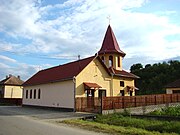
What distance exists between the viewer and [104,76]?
30625 mm

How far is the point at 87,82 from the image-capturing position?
2812cm

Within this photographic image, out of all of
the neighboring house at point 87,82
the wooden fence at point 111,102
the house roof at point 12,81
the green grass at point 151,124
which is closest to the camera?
the green grass at point 151,124

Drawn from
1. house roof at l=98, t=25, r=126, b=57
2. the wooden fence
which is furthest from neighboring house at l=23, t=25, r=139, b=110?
the wooden fence

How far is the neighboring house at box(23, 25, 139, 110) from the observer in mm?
27438

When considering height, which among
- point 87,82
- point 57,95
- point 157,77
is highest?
point 157,77

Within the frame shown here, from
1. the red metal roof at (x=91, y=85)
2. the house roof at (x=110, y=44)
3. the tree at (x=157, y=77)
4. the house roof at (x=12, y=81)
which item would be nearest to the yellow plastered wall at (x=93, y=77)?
the red metal roof at (x=91, y=85)

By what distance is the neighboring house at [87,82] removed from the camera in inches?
1080

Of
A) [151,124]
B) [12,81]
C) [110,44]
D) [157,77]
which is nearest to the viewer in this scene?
Result: [151,124]

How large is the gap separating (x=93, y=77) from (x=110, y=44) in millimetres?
9654

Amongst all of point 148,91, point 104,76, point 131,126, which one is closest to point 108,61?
point 104,76

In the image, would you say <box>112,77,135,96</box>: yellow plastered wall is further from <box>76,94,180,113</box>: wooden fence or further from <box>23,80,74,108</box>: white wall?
<box>23,80,74,108</box>: white wall

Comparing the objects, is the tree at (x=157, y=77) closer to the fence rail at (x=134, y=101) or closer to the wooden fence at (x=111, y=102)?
the fence rail at (x=134, y=101)

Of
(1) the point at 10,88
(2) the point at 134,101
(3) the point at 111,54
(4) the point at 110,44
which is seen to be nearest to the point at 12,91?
(1) the point at 10,88

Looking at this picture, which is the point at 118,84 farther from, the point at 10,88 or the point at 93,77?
the point at 10,88
